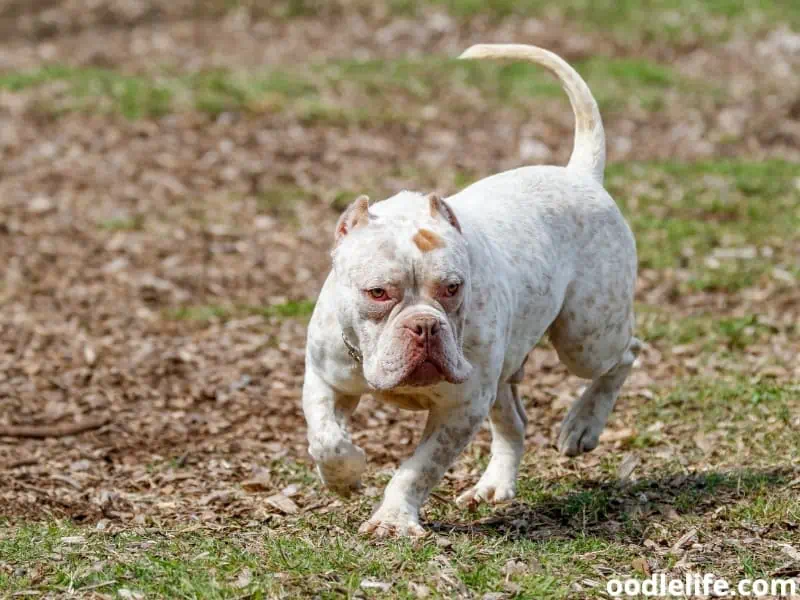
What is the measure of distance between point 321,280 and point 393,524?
16.2 feet

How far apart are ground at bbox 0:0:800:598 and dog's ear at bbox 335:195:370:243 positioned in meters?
1.16

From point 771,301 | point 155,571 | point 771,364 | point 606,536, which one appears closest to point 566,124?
point 771,301

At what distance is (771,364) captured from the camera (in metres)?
7.77

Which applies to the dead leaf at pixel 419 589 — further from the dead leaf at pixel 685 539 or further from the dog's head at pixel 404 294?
the dead leaf at pixel 685 539

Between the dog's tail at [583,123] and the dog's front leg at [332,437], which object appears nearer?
the dog's front leg at [332,437]

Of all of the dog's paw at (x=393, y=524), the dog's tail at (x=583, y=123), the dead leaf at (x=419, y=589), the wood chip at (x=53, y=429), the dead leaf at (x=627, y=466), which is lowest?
the dead leaf at (x=627, y=466)

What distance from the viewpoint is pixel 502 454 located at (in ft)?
19.6

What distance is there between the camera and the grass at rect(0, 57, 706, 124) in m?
13.2

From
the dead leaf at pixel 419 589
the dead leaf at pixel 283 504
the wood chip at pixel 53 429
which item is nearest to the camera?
the dead leaf at pixel 419 589

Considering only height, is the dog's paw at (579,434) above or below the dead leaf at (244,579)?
below

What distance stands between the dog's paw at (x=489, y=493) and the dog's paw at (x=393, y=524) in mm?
838

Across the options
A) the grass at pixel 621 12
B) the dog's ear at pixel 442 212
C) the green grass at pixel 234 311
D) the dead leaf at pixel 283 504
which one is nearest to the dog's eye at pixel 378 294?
the dog's ear at pixel 442 212

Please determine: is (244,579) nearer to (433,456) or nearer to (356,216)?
(433,456)

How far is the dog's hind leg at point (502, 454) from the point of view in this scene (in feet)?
19.0
